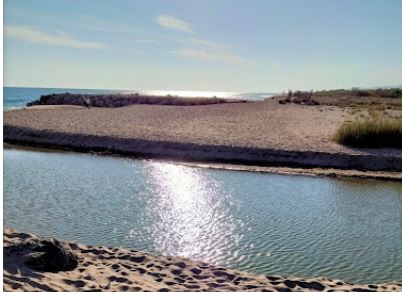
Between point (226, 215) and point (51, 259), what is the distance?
14.2 ft

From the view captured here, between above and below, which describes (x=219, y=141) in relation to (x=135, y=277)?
above

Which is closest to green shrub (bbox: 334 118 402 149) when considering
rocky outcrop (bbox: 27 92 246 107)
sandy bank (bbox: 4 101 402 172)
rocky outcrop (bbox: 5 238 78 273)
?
sandy bank (bbox: 4 101 402 172)

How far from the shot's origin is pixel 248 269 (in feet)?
21.9

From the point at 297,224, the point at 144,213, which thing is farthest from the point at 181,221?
the point at 297,224

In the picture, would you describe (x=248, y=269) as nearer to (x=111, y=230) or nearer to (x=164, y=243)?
(x=164, y=243)

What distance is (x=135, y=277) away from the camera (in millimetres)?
5762

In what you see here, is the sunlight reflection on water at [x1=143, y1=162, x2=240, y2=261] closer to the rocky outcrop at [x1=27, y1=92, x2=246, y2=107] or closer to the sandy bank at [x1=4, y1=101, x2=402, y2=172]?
the sandy bank at [x1=4, y1=101, x2=402, y2=172]

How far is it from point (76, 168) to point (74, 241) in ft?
23.9

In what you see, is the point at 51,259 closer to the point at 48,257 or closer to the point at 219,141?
the point at 48,257

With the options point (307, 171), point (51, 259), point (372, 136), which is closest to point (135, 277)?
point (51, 259)

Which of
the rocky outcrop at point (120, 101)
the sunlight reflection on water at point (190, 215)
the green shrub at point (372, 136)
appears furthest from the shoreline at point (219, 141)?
the rocky outcrop at point (120, 101)

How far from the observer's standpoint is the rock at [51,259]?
5723mm

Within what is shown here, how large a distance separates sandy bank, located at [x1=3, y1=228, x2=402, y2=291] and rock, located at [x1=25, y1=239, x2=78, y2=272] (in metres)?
0.08

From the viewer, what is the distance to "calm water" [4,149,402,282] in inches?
285
